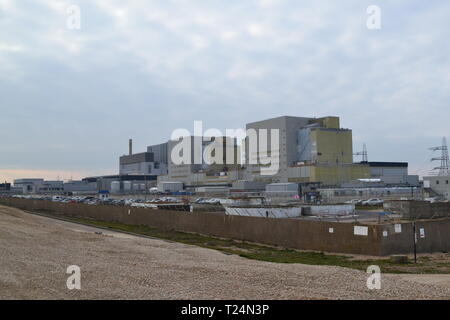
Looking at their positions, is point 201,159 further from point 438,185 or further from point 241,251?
point 241,251

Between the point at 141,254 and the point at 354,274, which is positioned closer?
the point at 354,274

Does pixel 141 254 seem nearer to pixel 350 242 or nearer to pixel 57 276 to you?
pixel 57 276

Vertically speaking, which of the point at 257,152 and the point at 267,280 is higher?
the point at 257,152

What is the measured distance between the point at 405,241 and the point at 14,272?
18.9 metres

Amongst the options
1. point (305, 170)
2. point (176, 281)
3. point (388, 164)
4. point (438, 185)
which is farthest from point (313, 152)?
point (176, 281)

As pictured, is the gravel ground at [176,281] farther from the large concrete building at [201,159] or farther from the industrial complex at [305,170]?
the large concrete building at [201,159]

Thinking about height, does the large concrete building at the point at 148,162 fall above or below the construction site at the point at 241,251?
above

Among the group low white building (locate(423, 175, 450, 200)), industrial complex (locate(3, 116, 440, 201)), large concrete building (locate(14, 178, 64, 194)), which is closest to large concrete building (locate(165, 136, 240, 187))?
industrial complex (locate(3, 116, 440, 201))

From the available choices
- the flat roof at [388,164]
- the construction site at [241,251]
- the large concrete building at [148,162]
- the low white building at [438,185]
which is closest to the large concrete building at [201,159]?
the large concrete building at [148,162]

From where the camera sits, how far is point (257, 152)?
126 m

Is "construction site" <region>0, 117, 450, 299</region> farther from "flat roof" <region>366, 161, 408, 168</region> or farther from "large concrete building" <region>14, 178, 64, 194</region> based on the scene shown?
"large concrete building" <region>14, 178, 64, 194</region>

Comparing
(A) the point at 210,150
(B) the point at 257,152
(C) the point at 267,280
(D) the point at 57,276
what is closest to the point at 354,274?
(C) the point at 267,280
